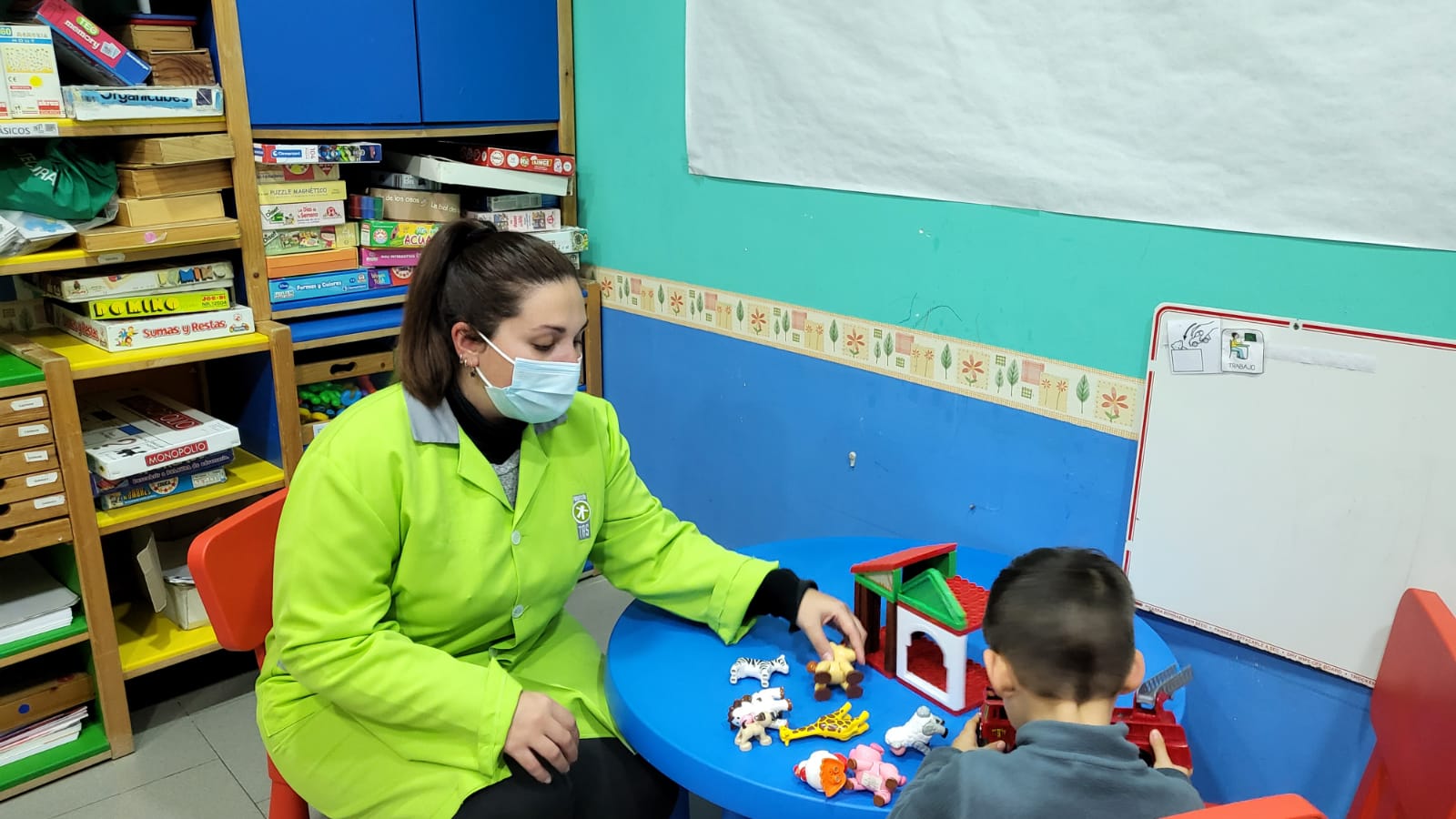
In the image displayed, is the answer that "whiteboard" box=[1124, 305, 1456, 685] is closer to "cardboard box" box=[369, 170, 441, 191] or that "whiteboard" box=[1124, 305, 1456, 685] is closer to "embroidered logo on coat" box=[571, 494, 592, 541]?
"embroidered logo on coat" box=[571, 494, 592, 541]

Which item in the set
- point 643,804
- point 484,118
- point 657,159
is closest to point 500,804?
point 643,804

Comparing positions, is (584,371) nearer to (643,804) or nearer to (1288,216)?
(643,804)

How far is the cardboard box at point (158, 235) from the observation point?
7.03 ft

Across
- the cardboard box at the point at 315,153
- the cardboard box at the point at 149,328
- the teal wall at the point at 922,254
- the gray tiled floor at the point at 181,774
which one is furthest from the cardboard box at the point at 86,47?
the gray tiled floor at the point at 181,774

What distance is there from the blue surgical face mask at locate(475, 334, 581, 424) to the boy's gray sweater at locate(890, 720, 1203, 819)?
0.82m

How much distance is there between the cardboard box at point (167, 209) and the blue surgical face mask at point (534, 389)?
1107mm

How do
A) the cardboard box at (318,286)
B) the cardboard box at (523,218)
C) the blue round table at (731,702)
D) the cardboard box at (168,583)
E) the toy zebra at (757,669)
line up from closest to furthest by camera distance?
→ the blue round table at (731,702), the toy zebra at (757,669), the cardboard box at (168,583), the cardboard box at (318,286), the cardboard box at (523,218)

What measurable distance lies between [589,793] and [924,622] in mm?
568

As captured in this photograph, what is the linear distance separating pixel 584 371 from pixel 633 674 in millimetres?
1607

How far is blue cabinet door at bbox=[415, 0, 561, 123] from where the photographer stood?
8.58ft

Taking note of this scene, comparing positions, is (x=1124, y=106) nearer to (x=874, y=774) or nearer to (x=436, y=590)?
(x=874, y=774)

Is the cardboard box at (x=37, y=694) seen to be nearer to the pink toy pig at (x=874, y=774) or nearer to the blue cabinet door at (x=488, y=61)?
the blue cabinet door at (x=488, y=61)

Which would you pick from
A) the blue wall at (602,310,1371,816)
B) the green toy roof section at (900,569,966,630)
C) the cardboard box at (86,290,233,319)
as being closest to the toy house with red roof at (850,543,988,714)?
the green toy roof section at (900,569,966,630)

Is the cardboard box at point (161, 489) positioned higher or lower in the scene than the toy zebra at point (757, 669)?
lower
